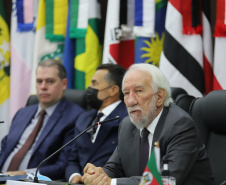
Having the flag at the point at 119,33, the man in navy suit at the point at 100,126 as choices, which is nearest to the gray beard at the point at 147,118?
the man in navy suit at the point at 100,126

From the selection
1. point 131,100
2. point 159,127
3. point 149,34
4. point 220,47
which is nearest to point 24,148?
point 149,34

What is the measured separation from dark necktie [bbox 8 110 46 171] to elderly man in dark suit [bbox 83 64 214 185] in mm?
1347

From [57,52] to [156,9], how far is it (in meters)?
1.24

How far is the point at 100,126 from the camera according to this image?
3479 mm

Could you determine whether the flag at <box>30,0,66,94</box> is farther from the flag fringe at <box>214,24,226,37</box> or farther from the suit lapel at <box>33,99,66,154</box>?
the flag fringe at <box>214,24,226,37</box>

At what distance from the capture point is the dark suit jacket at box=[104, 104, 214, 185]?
2.33 m

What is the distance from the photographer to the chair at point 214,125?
278cm

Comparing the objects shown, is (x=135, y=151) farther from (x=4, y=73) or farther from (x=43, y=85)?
(x=4, y=73)

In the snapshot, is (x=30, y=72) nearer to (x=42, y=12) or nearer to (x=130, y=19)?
(x=42, y=12)

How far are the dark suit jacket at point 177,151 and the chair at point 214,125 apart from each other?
31 centimetres

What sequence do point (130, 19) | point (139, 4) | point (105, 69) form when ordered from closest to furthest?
point (105, 69) < point (139, 4) < point (130, 19)

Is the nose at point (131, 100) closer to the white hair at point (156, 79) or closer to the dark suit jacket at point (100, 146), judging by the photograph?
the white hair at point (156, 79)

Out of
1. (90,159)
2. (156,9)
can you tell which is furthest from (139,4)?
(90,159)

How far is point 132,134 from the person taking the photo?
2732 millimetres
